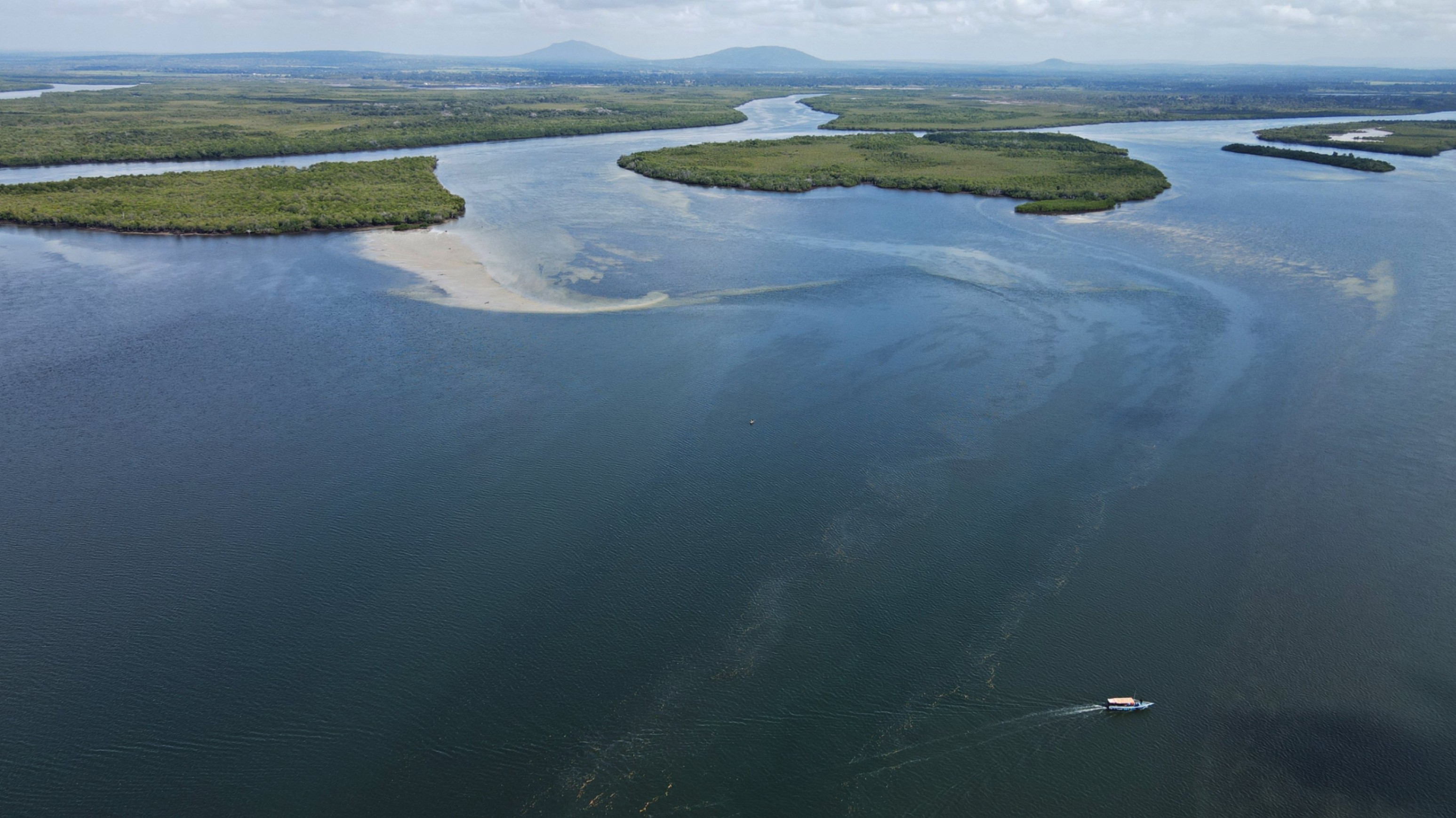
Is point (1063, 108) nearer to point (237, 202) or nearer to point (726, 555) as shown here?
point (237, 202)

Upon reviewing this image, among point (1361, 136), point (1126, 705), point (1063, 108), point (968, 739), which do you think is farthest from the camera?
point (1063, 108)

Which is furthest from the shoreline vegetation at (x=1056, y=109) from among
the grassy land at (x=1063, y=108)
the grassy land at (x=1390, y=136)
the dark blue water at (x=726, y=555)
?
the dark blue water at (x=726, y=555)

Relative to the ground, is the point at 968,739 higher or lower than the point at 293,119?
lower

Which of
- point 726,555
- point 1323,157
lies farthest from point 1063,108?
point 726,555

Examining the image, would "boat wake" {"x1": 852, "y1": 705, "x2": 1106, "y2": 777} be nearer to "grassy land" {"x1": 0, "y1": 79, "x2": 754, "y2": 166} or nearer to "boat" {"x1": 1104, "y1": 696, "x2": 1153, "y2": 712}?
"boat" {"x1": 1104, "y1": 696, "x2": 1153, "y2": 712}

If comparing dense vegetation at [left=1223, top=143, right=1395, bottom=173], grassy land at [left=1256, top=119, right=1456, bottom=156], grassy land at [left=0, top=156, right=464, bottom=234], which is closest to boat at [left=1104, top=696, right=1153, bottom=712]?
grassy land at [left=0, top=156, right=464, bottom=234]

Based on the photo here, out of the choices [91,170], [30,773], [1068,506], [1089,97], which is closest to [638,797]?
[30,773]

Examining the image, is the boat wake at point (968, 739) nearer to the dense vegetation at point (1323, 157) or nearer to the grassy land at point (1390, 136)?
the dense vegetation at point (1323, 157)

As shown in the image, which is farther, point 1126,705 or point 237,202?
point 237,202

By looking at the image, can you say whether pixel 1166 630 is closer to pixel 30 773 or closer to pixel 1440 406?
pixel 1440 406
